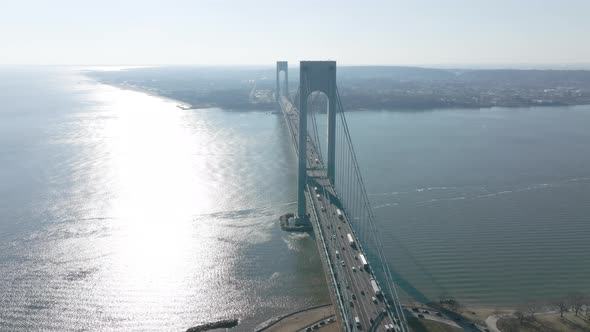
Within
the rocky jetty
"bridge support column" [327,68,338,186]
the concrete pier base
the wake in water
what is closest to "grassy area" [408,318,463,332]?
the rocky jetty

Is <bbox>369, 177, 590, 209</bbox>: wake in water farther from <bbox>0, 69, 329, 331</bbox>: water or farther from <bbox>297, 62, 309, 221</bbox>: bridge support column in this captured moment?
<bbox>0, 69, 329, 331</bbox>: water

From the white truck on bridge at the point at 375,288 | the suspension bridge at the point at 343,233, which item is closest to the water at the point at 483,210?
the suspension bridge at the point at 343,233

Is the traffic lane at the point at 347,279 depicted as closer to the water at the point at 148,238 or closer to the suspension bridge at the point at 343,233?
the suspension bridge at the point at 343,233

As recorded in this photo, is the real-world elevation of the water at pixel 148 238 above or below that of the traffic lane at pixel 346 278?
below

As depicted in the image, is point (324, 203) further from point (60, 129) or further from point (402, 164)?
point (60, 129)

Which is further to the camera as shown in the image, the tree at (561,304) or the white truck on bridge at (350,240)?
the white truck on bridge at (350,240)
